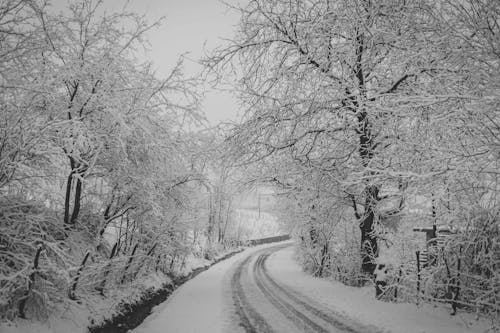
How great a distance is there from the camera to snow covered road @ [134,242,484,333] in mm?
7699

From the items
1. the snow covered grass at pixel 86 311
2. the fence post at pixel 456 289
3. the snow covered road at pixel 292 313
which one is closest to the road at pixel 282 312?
the snow covered road at pixel 292 313

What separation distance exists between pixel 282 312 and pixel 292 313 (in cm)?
35

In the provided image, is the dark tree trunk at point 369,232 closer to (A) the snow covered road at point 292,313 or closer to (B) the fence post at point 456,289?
(A) the snow covered road at point 292,313

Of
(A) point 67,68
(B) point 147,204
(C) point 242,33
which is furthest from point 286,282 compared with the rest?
(A) point 67,68

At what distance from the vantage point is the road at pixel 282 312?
798cm

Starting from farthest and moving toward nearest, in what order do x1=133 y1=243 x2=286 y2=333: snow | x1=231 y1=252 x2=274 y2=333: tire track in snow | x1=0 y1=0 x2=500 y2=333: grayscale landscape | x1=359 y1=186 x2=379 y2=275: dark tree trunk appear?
x1=359 y1=186 x2=379 y2=275: dark tree trunk → x1=133 y1=243 x2=286 y2=333: snow → x1=231 y1=252 x2=274 y2=333: tire track in snow → x1=0 y1=0 x2=500 y2=333: grayscale landscape

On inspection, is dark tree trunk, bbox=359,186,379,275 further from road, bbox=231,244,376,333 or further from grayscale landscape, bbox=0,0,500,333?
road, bbox=231,244,376,333

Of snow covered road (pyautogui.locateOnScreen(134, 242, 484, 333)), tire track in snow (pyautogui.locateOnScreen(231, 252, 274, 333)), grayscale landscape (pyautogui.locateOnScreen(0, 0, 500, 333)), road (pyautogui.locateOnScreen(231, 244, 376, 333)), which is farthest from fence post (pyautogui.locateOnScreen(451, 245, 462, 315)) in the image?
tire track in snow (pyautogui.locateOnScreen(231, 252, 274, 333))

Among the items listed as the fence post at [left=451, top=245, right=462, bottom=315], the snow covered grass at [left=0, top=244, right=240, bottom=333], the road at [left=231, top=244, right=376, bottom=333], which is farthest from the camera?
the road at [left=231, top=244, right=376, bottom=333]

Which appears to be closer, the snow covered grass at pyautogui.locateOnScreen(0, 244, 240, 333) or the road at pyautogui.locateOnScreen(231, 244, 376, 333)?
the snow covered grass at pyautogui.locateOnScreen(0, 244, 240, 333)

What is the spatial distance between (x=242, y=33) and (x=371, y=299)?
9021 mm

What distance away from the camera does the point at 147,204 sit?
28.8ft

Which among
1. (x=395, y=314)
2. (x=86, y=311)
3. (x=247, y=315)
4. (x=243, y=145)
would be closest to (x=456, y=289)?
(x=395, y=314)

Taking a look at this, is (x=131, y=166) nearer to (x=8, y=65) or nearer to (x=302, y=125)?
(x=8, y=65)
